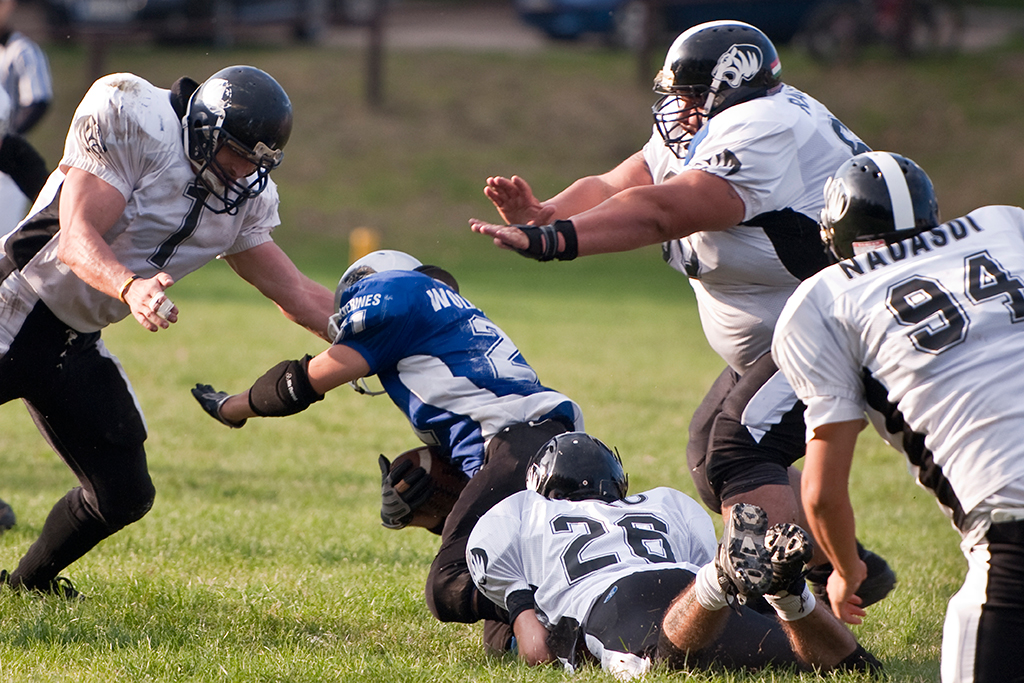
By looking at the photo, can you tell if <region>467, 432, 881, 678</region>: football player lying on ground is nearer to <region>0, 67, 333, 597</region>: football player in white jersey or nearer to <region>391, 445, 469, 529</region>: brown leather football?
<region>391, 445, 469, 529</region>: brown leather football

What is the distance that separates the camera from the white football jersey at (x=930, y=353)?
2809 millimetres

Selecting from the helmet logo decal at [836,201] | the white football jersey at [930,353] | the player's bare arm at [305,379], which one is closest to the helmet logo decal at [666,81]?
the helmet logo decal at [836,201]

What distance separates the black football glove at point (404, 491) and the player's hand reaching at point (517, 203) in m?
1.01

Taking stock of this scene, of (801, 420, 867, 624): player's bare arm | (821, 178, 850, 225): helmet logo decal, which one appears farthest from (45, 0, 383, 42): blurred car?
(801, 420, 867, 624): player's bare arm

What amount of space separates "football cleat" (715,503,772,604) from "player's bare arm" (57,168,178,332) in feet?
5.47

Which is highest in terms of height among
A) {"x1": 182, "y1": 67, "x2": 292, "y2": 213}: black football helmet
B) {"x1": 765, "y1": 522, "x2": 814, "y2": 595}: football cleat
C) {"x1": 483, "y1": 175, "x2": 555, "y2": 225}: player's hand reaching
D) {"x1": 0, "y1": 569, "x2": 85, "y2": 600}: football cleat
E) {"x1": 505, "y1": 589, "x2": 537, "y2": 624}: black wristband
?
{"x1": 182, "y1": 67, "x2": 292, "y2": 213}: black football helmet

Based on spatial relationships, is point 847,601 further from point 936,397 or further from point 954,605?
point 936,397

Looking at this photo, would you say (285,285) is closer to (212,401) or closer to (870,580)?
(212,401)

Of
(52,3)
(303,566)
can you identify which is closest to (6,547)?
(303,566)

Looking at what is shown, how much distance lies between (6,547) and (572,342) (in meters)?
7.58

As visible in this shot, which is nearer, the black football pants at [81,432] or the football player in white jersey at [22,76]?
the black football pants at [81,432]

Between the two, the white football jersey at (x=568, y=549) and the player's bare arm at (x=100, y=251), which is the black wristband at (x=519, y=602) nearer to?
the white football jersey at (x=568, y=549)

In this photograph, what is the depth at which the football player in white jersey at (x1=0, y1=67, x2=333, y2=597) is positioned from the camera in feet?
12.9

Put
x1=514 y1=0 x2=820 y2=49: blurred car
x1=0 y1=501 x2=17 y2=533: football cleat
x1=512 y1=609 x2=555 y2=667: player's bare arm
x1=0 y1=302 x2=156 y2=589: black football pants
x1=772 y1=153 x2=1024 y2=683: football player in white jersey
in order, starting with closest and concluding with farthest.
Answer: x1=772 y1=153 x2=1024 y2=683: football player in white jersey → x1=512 y1=609 x2=555 y2=667: player's bare arm → x1=0 y1=302 x2=156 y2=589: black football pants → x1=0 y1=501 x2=17 y2=533: football cleat → x1=514 y1=0 x2=820 y2=49: blurred car
